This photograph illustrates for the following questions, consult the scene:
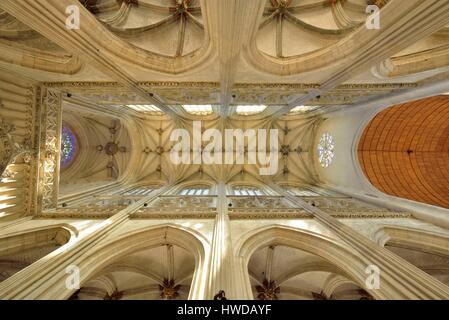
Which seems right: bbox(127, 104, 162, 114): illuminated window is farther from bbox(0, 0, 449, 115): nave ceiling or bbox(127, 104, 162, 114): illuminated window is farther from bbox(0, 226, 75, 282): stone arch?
bbox(0, 226, 75, 282): stone arch

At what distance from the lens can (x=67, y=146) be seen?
12820 millimetres

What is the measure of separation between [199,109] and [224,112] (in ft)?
12.6

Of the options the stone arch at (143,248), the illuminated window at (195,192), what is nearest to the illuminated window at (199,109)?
the illuminated window at (195,192)

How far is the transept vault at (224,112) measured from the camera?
12.8ft

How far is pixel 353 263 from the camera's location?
15.0 ft

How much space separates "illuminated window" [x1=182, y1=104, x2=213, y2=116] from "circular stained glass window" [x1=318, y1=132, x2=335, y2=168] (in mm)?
6692

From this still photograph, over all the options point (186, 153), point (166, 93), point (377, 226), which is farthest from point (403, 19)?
point (186, 153)

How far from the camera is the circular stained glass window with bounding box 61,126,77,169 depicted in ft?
41.2

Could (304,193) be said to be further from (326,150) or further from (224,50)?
(224,50)

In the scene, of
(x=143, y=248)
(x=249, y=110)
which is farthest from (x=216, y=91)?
(x=249, y=110)

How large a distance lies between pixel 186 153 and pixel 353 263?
10785 mm

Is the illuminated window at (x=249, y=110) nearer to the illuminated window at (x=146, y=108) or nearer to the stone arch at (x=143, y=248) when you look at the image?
the illuminated window at (x=146, y=108)
